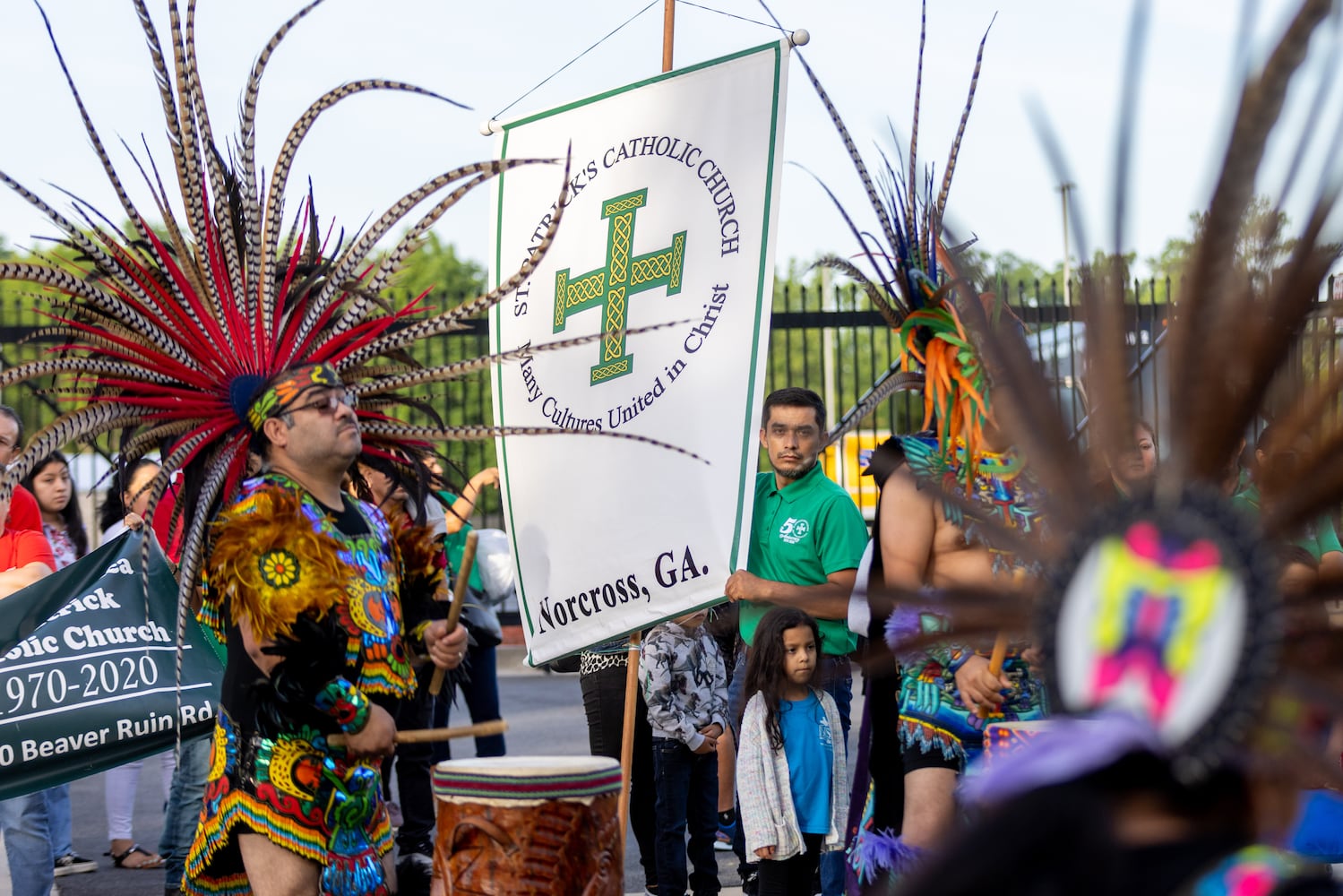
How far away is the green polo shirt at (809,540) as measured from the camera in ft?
16.6

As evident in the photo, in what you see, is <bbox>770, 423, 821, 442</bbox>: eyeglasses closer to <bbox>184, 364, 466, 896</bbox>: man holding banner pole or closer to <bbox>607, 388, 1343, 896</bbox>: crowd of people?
<bbox>607, 388, 1343, 896</bbox>: crowd of people

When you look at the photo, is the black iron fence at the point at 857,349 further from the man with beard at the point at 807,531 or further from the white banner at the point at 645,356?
the white banner at the point at 645,356

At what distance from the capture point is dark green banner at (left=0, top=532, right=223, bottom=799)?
179 inches

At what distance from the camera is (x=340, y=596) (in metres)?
3.69

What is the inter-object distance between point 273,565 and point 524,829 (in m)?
0.88

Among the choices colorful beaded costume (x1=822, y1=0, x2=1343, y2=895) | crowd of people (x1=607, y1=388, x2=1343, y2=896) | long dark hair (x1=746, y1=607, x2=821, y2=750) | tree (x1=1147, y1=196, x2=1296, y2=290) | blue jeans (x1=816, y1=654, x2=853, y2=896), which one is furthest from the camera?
blue jeans (x1=816, y1=654, x2=853, y2=896)

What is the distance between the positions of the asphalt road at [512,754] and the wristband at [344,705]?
2.63 metres

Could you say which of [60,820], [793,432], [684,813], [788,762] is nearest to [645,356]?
[793,432]

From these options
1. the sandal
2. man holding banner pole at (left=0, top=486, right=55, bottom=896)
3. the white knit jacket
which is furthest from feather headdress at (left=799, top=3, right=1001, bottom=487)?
the sandal

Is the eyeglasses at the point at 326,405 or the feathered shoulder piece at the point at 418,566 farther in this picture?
the feathered shoulder piece at the point at 418,566

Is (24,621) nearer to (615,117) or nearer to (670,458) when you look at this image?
(670,458)

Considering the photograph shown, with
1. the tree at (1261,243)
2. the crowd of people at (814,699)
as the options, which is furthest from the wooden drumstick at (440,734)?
the tree at (1261,243)

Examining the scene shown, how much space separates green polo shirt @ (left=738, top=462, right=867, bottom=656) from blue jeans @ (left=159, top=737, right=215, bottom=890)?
2.12 metres

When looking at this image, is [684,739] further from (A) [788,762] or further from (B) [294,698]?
(B) [294,698]
